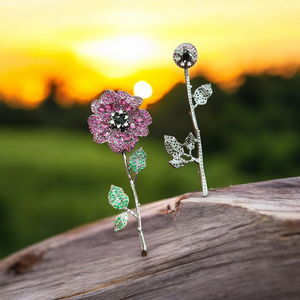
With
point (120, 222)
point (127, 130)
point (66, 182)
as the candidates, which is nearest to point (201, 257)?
point (120, 222)

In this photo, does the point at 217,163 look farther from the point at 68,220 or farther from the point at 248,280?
the point at 248,280

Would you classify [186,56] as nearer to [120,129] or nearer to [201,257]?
[120,129]

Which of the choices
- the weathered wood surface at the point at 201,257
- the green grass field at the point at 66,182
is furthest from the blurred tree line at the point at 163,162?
the weathered wood surface at the point at 201,257

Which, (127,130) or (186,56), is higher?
(186,56)

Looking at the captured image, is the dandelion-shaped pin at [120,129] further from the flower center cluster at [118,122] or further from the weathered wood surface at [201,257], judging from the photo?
the weathered wood surface at [201,257]

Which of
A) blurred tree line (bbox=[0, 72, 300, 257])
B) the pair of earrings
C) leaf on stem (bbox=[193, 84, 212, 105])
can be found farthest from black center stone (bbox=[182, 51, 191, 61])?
blurred tree line (bbox=[0, 72, 300, 257])

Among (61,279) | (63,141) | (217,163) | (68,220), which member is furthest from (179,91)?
(61,279)
